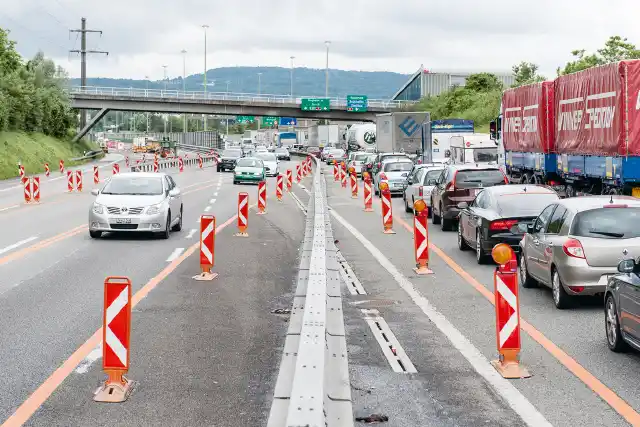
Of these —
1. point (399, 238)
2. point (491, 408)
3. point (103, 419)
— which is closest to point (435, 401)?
point (491, 408)

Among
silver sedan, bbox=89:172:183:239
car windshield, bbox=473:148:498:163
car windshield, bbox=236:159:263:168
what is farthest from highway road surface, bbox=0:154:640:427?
car windshield, bbox=236:159:263:168

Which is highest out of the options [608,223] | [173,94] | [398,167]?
[173,94]

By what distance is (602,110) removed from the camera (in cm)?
2411

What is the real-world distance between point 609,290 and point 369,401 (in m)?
3.47

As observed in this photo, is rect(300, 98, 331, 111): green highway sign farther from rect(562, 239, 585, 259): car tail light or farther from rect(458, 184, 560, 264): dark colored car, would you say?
rect(562, 239, 585, 259): car tail light

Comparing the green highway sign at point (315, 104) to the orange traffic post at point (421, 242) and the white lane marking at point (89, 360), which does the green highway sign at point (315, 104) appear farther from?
the white lane marking at point (89, 360)

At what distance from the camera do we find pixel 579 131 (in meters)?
26.2

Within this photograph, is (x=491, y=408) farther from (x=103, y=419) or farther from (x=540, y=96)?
(x=540, y=96)

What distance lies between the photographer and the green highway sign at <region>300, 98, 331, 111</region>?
98000 mm

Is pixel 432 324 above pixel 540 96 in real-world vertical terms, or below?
below

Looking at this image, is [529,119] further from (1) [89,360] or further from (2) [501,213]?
(1) [89,360]

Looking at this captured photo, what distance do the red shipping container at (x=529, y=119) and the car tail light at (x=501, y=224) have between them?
12.5 metres

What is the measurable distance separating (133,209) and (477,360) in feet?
45.4

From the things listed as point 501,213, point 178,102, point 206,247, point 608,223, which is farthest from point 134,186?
point 178,102
